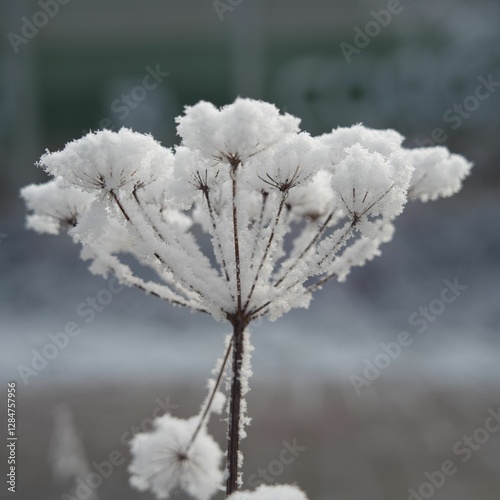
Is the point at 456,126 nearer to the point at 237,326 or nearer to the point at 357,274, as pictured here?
the point at 357,274

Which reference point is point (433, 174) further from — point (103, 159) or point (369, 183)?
point (103, 159)

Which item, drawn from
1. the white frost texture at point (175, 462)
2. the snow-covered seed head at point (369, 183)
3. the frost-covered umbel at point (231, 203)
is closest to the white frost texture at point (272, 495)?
the frost-covered umbel at point (231, 203)

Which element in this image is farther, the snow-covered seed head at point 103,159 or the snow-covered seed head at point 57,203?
the snow-covered seed head at point 57,203

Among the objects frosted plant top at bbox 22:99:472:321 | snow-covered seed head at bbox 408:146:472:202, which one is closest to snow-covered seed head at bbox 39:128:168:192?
frosted plant top at bbox 22:99:472:321

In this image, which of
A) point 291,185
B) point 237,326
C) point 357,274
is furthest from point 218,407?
point 357,274

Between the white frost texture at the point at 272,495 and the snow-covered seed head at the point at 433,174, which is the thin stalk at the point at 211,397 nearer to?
the white frost texture at the point at 272,495

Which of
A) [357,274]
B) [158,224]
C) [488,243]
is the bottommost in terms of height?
[158,224]

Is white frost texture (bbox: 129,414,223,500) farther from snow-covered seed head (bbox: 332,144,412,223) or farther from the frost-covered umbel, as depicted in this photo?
snow-covered seed head (bbox: 332,144,412,223)
